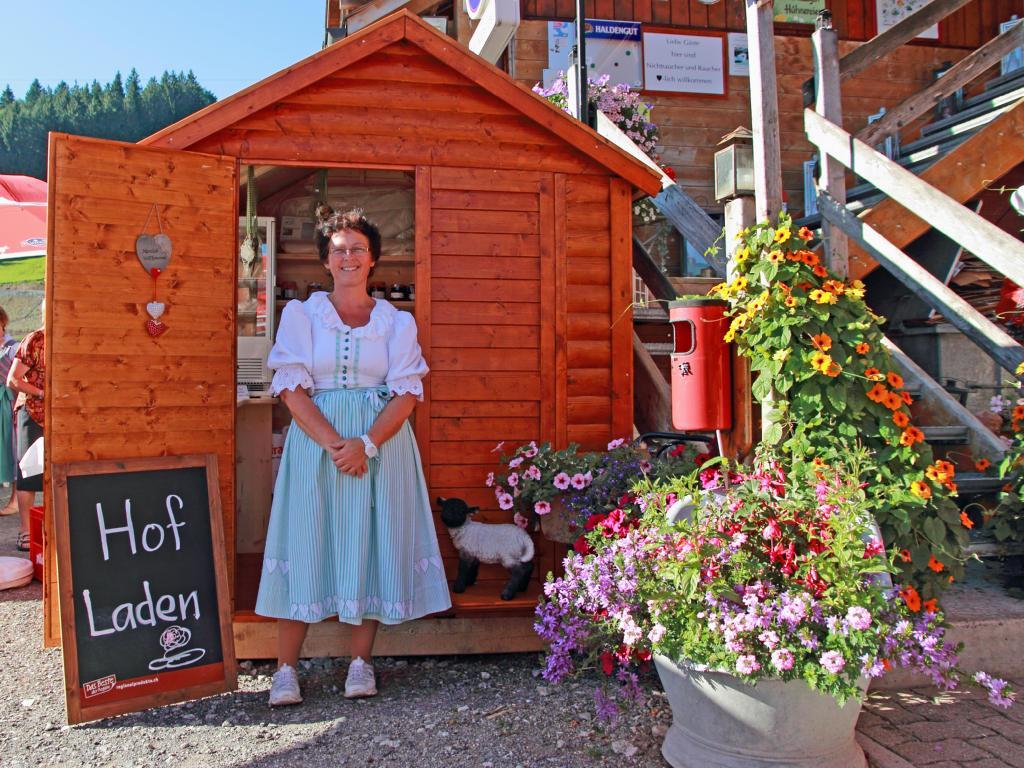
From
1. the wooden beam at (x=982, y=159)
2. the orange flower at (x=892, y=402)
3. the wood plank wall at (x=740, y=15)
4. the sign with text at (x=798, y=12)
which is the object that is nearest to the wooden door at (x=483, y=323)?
the orange flower at (x=892, y=402)

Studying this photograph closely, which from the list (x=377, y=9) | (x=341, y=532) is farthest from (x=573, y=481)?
(x=377, y=9)

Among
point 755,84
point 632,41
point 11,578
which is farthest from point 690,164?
point 11,578

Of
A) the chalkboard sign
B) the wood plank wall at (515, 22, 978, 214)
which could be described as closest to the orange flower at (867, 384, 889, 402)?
the chalkboard sign

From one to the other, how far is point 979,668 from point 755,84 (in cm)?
260

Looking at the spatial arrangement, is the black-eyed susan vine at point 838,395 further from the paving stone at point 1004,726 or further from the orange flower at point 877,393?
the paving stone at point 1004,726

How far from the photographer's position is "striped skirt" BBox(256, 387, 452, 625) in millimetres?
3689

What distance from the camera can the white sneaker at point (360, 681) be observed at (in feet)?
12.1

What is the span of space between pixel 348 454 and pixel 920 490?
7.20 ft

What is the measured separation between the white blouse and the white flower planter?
5.64ft

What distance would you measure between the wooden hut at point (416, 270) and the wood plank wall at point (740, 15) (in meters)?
4.89

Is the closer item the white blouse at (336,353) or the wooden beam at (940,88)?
the white blouse at (336,353)

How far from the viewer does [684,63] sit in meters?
9.08

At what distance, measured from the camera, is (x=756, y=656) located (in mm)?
2689

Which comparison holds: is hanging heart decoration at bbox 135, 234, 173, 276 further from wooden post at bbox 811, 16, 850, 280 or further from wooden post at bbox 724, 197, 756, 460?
wooden post at bbox 811, 16, 850, 280
